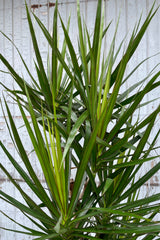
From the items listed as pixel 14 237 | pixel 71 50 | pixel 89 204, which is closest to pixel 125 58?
pixel 71 50

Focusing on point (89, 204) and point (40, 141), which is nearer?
point (40, 141)

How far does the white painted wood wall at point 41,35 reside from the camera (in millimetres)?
1998

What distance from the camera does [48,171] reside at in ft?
2.52

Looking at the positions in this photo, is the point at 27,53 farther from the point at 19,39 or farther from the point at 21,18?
the point at 21,18

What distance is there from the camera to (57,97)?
1072 mm

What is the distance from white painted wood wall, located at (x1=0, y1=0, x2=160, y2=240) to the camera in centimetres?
200

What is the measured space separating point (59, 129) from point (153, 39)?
1.40 m

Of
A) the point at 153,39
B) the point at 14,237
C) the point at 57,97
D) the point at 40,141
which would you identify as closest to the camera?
the point at 40,141

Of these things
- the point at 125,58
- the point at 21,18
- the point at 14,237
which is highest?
the point at 21,18

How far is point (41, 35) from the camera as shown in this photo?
7.20ft

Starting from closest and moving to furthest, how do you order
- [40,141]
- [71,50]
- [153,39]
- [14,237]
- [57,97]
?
1. [40,141]
2. [71,50]
3. [57,97]
4. [153,39]
5. [14,237]

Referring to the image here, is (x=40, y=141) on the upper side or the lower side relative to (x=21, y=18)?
lower

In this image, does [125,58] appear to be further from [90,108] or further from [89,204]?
[89,204]

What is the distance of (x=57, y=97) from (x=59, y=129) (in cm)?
27
